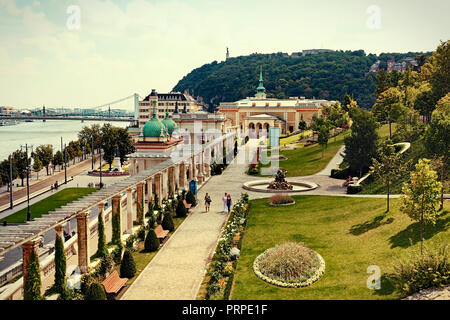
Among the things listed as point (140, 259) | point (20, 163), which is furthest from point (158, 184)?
point (20, 163)

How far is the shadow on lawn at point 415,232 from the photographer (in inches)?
844

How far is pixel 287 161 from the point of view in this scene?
65.3m

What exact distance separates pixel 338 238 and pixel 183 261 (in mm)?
9500

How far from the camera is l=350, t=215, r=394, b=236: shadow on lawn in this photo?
25.5 meters

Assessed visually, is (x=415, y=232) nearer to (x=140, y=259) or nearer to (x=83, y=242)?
(x=140, y=259)

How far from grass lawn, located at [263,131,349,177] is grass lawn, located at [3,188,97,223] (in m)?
27.1

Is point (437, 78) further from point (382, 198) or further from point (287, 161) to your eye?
point (382, 198)

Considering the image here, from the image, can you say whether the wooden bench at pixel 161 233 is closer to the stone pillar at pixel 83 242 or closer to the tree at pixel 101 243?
the tree at pixel 101 243

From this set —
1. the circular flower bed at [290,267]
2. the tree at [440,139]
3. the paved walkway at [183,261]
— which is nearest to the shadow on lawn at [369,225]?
the tree at [440,139]

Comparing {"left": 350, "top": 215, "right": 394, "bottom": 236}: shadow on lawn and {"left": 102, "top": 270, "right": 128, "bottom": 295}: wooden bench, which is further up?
{"left": 350, "top": 215, "right": 394, "bottom": 236}: shadow on lawn

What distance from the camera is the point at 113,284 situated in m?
18.5

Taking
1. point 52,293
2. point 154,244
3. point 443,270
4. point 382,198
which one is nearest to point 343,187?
point 382,198

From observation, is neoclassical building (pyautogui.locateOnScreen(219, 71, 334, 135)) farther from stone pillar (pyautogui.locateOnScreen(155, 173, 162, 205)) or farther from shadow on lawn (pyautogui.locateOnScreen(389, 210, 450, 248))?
shadow on lawn (pyautogui.locateOnScreen(389, 210, 450, 248))

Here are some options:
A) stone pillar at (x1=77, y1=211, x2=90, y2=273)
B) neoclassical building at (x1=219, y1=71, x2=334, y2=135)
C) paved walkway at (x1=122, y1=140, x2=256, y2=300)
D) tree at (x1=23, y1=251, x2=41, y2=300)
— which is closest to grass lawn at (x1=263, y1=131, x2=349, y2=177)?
paved walkway at (x1=122, y1=140, x2=256, y2=300)
